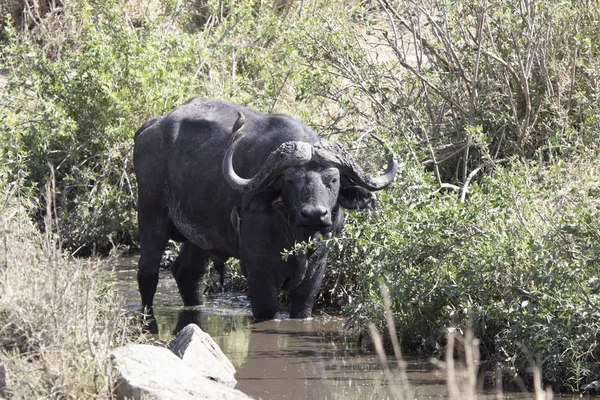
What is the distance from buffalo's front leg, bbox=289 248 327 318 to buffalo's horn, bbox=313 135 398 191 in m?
0.61

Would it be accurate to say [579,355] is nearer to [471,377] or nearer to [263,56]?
[471,377]

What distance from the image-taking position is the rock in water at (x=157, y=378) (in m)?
5.41

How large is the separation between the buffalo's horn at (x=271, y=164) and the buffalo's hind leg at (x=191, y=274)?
5.86 ft

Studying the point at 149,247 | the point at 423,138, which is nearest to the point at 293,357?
the point at 149,247

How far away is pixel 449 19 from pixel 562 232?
15.4ft

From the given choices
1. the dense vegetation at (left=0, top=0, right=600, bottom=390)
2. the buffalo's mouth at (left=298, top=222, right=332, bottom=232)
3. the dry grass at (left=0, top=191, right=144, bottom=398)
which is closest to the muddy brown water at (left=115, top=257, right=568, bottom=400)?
the dense vegetation at (left=0, top=0, right=600, bottom=390)

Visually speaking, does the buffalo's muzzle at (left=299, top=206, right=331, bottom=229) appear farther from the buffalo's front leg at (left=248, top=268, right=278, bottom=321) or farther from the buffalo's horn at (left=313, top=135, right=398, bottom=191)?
the buffalo's front leg at (left=248, top=268, right=278, bottom=321)

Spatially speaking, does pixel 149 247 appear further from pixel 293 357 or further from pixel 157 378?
pixel 157 378

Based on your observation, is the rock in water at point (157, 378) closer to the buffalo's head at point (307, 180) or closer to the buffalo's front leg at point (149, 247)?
the buffalo's head at point (307, 180)

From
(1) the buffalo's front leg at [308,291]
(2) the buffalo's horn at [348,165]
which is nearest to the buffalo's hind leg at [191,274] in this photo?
(1) the buffalo's front leg at [308,291]

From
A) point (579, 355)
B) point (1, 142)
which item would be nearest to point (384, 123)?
point (1, 142)

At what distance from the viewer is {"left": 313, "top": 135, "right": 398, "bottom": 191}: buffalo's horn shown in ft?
26.6

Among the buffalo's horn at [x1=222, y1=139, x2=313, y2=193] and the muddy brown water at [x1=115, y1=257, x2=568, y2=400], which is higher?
the buffalo's horn at [x1=222, y1=139, x2=313, y2=193]

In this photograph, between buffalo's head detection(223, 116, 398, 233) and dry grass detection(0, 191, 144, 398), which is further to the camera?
buffalo's head detection(223, 116, 398, 233)
